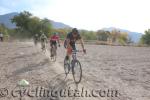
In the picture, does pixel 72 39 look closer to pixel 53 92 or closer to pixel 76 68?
pixel 76 68

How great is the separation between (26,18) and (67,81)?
97.8m

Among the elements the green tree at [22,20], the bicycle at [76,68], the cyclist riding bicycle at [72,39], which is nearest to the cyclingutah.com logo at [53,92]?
the bicycle at [76,68]

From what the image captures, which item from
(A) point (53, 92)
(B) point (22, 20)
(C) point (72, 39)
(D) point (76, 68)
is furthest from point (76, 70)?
(B) point (22, 20)

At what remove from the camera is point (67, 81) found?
1174cm

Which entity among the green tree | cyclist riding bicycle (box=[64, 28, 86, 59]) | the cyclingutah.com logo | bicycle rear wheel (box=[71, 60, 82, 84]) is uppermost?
the green tree

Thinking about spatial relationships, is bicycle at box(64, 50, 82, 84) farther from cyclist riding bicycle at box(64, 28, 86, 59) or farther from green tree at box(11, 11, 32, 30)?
green tree at box(11, 11, 32, 30)

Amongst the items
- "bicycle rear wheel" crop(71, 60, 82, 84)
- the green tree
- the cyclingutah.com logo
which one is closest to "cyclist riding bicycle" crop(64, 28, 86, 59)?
"bicycle rear wheel" crop(71, 60, 82, 84)

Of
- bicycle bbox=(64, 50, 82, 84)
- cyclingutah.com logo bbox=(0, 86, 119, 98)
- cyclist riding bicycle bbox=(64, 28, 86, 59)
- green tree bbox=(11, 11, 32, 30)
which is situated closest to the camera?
cyclingutah.com logo bbox=(0, 86, 119, 98)

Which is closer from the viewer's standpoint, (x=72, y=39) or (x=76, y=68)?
(x=76, y=68)

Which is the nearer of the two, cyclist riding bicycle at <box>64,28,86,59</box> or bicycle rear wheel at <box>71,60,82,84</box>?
bicycle rear wheel at <box>71,60,82,84</box>

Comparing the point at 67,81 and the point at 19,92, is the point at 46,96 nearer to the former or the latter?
the point at 19,92

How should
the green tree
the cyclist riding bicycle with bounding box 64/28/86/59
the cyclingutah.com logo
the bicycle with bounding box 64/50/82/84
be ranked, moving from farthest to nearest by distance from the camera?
the green tree < the cyclist riding bicycle with bounding box 64/28/86/59 < the bicycle with bounding box 64/50/82/84 < the cyclingutah.com logo

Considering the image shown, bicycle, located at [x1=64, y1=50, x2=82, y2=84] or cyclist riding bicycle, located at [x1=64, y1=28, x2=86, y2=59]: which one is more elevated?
cyclist riding bicycle, located at [x1=64, y1=28, x2=86, y2=59]

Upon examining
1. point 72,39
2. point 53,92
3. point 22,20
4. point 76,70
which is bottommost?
point 53,92
